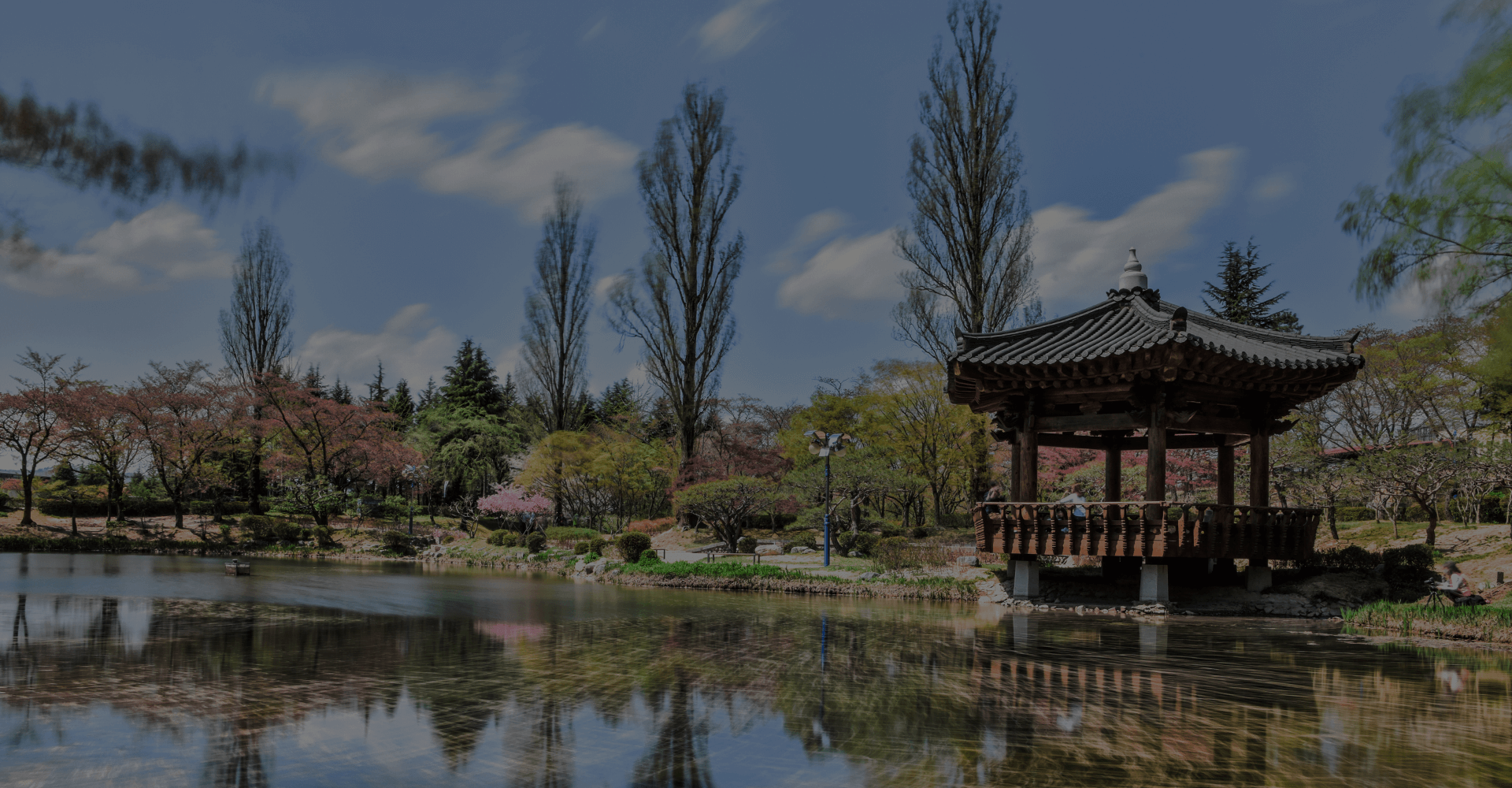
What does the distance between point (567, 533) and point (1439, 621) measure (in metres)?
25.7

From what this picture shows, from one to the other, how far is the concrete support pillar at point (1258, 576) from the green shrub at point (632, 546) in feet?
44.0

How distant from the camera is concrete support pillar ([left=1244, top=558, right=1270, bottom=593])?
13.4 meters

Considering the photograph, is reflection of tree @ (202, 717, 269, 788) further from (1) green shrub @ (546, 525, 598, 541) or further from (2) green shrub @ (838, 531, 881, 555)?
(1) green shrub @ (546, 525, 598, 541)

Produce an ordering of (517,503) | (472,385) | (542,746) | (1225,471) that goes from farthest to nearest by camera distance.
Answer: (472,385) < (517,503) < (1225,471) < (542,746)

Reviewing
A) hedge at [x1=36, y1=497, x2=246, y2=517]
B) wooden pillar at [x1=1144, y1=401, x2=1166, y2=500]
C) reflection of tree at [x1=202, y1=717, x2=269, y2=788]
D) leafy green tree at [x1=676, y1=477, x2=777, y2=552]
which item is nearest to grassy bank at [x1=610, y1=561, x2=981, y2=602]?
wooden pillar at [x1=1144, y1=401, x2=1166, y2=500]

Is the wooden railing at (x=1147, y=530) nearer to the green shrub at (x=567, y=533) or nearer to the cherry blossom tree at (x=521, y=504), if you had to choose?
the green shrub at (x=567, y=533)

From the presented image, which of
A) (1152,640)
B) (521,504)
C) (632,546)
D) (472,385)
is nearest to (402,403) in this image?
(472,385)

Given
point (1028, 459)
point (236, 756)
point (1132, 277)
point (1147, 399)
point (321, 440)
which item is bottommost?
point (236, 756)

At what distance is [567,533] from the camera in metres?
30.8

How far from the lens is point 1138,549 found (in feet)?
40.3

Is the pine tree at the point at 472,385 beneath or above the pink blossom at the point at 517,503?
above

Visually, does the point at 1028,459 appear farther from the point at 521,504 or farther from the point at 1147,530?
the point at 521,504

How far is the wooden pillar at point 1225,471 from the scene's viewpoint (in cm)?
1478

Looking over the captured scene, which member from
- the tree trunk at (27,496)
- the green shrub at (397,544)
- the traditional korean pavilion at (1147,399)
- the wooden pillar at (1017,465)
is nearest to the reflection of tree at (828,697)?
the traditional korean pavilion at (1147,399)
